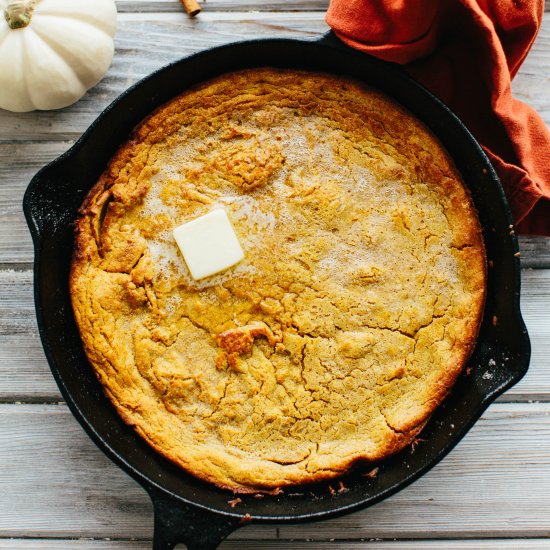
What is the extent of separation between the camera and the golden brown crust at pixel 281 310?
6.40 feet

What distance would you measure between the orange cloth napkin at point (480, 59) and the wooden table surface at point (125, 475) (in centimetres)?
24

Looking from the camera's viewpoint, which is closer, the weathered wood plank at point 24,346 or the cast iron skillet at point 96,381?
the cast iron skillet at point 96,381

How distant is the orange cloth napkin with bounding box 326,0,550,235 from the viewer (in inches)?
74.8

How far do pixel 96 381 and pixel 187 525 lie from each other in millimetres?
565

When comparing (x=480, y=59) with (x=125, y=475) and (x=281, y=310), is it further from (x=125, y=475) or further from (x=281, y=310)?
(x=125, y=475)

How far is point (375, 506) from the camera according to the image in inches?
85.1

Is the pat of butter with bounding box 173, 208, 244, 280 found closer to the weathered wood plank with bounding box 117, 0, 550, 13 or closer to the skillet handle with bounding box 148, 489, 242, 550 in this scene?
the skillet handle with bounding box 148, 489, 242, 550

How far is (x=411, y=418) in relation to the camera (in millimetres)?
1937

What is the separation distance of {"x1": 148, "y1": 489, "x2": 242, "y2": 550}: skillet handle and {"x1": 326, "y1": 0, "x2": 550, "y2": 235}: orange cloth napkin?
139cm

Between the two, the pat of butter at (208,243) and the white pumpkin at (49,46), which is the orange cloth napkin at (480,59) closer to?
the pat of butter at (208,243)

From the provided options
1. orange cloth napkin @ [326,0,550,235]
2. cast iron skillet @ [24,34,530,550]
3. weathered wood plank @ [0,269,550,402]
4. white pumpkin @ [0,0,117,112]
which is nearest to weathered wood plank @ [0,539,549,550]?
cast iron skillet @ [24,34,530,550]

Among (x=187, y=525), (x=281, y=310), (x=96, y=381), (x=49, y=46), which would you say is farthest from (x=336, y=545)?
(x=49, y=46)

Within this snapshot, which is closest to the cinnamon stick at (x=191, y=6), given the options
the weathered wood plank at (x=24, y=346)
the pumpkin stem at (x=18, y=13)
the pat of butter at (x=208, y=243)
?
the pumpkin stem at (x=18, y=13)

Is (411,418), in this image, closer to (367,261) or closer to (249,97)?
(367,261)
